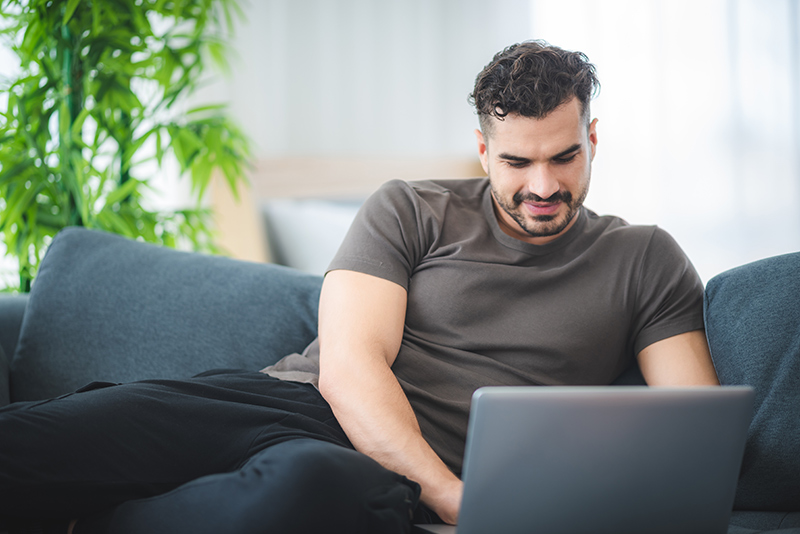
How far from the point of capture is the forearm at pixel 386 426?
96 cm

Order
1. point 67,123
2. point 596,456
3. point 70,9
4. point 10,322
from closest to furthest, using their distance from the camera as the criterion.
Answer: point 596,456 < point 10,322 < point 70,9 < point 67,123

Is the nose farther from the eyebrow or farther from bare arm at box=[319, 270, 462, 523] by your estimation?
bare arm at box=[319, 270, 462, 523]

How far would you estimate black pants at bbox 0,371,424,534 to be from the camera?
772mm

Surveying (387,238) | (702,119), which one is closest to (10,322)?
(387,238)

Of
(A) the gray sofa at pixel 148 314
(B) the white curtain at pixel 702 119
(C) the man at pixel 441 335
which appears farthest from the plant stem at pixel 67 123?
(B) the white curtain at pixel 702 119

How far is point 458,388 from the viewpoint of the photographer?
114 centimetres

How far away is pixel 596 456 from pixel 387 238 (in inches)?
23.3

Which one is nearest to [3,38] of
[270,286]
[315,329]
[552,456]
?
[270,286]

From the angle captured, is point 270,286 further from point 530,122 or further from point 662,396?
point 662,396

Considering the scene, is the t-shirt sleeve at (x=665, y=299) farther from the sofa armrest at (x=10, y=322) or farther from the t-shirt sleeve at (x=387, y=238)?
the sofa armrest at (x=10, y=322)

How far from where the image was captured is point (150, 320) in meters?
1.33

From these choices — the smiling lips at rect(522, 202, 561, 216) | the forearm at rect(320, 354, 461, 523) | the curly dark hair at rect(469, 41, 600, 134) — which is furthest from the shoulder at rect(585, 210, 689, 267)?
the forearm at rect(320, 354, 461, 523)

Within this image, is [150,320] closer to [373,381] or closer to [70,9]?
[373,381]

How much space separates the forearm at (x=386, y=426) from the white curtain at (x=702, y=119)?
2.03 meters
